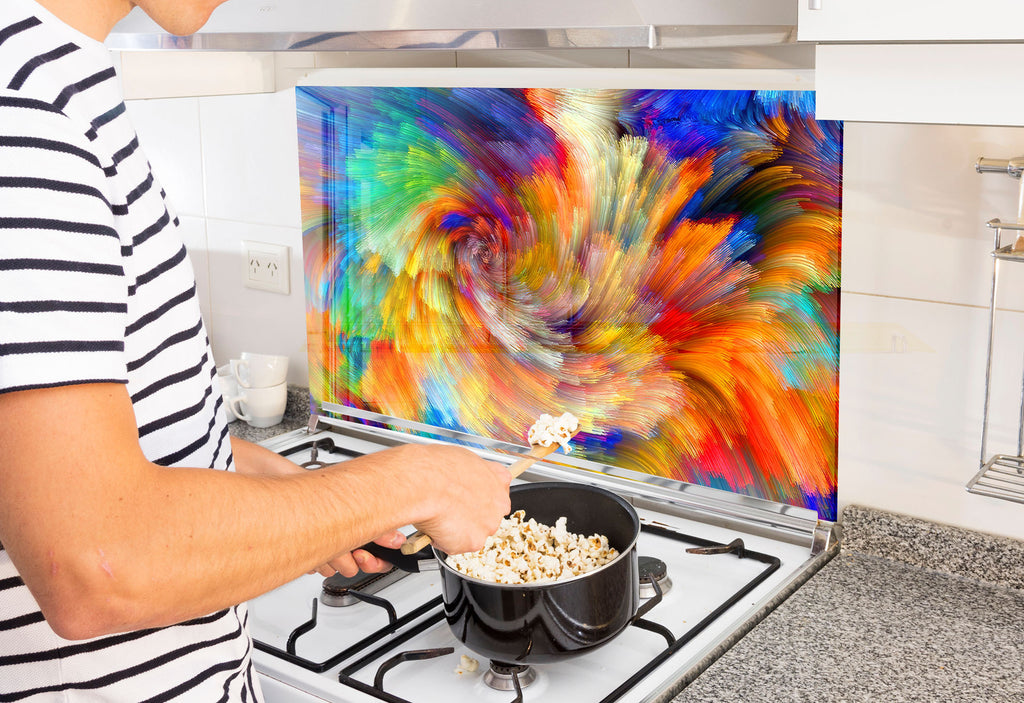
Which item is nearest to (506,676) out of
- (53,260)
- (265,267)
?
(53,260)

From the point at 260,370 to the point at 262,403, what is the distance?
6cm

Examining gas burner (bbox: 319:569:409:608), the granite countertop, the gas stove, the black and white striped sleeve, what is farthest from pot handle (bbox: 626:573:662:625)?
the black and white striped sleeve

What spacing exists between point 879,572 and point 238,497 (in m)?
0.89

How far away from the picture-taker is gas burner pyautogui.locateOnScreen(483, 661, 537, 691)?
104 centimetres

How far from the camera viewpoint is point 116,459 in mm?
545

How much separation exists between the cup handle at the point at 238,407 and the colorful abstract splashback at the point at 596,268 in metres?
0.21

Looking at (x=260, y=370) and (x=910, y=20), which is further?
(x=260, y=370)

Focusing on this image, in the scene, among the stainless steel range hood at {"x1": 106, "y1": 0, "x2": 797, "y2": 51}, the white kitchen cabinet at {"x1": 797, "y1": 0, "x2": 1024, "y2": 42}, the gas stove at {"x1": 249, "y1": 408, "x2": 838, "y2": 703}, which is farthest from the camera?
the gas stove at {"x1": 249, "y1": 408, "x2": 838, "y2": 703}

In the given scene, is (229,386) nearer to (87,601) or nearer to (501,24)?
(501,24)

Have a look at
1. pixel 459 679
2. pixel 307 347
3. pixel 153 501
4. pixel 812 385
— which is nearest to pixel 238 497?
pixel 153 501

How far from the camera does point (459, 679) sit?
106cm

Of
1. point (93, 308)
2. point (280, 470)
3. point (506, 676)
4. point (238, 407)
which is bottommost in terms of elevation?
point (506, 676)

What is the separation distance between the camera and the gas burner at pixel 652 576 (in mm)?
1204

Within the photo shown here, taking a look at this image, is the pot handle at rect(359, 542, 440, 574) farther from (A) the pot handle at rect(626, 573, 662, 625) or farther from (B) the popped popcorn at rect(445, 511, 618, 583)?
(A) the pot handle at rect(626, 573, 662, 625)
